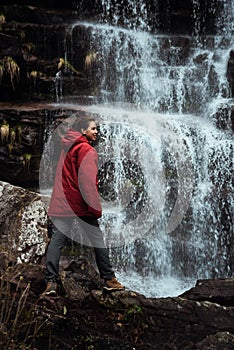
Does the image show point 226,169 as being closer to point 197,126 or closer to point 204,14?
point 197,126

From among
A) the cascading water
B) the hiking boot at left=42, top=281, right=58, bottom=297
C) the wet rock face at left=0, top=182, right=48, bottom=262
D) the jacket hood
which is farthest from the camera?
the cascading water

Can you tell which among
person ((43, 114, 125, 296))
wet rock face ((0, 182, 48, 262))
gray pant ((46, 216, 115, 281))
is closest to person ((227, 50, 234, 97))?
wet rock face ((0, 182, 48, 262))

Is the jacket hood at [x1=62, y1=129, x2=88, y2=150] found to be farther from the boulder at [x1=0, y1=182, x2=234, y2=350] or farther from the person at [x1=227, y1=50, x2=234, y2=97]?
the person at [x1=227, y1=50, x2=234, y2=97]

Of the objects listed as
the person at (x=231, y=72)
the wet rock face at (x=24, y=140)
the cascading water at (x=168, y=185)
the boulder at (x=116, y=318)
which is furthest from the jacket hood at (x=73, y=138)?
the person at (x=231, y=72)

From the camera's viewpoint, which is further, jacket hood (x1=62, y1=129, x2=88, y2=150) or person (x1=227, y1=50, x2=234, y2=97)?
person (x1=227, y1=50, x2=234, y2=97)

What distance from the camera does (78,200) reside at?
4.98 m

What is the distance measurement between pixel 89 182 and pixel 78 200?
0.27 m

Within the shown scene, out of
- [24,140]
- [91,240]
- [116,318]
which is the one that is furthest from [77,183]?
[24,140]

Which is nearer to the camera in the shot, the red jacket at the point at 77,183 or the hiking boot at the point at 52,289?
the hiking boot at the point at 52,289

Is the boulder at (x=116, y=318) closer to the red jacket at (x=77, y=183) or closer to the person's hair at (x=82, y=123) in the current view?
the red jacket at (x=77, y=183)

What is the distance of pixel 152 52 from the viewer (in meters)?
14.8

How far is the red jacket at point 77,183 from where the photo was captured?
16.2 feet

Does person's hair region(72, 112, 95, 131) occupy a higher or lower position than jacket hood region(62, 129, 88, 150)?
higher

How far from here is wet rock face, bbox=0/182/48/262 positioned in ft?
20.3
